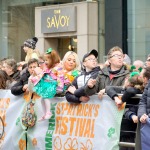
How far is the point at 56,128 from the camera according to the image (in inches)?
331

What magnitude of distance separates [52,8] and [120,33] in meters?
3.87

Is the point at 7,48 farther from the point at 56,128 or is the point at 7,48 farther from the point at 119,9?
the point at 56,128

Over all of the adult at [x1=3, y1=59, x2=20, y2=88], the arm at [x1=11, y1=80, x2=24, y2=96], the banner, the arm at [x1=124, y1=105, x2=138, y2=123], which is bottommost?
the banner

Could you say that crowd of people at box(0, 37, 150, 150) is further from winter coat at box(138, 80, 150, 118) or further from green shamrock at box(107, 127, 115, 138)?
green shamrock at box(107, 127, 115, 138)

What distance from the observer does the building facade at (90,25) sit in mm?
21250

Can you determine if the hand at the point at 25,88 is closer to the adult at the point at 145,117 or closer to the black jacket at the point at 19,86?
the black jacket at the point at 19,86

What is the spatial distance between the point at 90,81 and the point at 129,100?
664 mm

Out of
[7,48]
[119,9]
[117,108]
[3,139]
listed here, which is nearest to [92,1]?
[119,9]

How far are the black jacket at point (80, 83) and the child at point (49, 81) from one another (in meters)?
0.30

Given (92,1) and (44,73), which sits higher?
(92,1)

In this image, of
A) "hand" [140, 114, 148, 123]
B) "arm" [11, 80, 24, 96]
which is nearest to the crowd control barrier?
"arm" [11, 80, 24, 96]

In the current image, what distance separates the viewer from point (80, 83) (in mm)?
8156

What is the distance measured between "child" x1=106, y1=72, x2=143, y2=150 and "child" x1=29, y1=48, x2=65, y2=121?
126 cm

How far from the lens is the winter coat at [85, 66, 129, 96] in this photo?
7.76 meters
